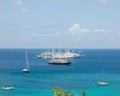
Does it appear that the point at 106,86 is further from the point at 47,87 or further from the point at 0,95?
the point at 0,95

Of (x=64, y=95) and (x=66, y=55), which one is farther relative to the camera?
(x=66, y=55)

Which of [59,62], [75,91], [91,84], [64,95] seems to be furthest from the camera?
[59,62]

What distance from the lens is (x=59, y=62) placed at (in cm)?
12562

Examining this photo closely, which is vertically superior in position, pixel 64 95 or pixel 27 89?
pixel 64 95

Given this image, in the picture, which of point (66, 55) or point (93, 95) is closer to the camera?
point (93, 95)

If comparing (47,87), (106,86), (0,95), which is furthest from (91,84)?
(0,95)

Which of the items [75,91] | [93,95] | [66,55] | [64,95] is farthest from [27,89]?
[66,55]

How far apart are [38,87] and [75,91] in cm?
753

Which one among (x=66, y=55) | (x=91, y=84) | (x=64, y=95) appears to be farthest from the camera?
(x=66, y=55)

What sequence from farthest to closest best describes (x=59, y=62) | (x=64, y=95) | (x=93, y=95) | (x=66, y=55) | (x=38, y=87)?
1. (x=66, y=55)
2. (x=59, y=62)
3. (x=38, y=87)
4. (x=93, y=95)
5. (x=64, y=95)

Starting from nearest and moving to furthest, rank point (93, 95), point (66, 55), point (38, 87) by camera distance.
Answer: point (93, 95) < point (38, 87) < point (66, 55)

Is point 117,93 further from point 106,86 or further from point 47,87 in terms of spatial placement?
point 47,87

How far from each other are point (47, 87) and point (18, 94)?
8.48 metres

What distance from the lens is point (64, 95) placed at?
20562 millimetres
